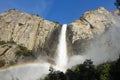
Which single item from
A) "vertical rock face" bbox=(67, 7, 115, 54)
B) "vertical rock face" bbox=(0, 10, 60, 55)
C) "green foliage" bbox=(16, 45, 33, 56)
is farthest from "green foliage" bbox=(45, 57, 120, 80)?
"vertical rock face" bbox=(0, 10, 60, 55)

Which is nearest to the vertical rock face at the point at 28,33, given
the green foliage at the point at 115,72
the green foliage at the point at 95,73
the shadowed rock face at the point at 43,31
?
the shadowed rock face at the point at 43,31

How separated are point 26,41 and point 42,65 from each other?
1705 cm

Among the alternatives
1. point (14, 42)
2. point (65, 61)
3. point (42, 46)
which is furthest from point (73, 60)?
point (14, 42)

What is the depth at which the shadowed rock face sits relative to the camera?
486 feet

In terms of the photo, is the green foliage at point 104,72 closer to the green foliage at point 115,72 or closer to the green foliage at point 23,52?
the green foliage at point 115,72

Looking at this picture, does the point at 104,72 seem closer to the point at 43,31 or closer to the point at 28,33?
the point at 43,31

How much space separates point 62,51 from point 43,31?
14333 mm

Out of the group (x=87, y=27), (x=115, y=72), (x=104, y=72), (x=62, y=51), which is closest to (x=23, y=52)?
(x=62, y=51)

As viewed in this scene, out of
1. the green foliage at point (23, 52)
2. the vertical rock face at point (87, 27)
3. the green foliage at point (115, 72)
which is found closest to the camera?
the green foliage at point (115, 72)

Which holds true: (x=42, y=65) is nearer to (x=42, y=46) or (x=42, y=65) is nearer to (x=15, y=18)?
(x=42, y=46)

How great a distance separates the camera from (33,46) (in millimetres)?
155125

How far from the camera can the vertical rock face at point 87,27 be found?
490ft

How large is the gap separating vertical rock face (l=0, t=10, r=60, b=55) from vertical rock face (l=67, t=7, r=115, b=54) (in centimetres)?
709

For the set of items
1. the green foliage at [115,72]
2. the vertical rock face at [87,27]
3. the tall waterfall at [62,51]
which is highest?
the vertical rock face at [87,27]
